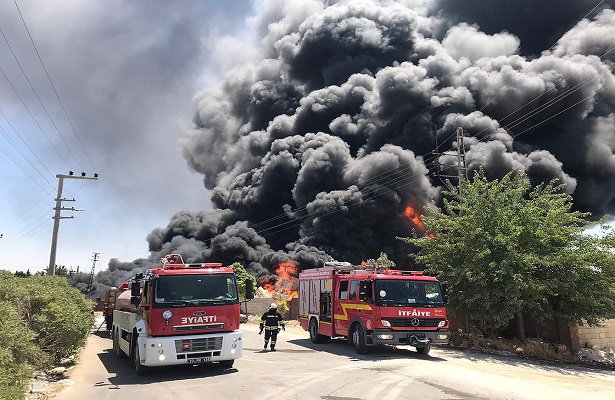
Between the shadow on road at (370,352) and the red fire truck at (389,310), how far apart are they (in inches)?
11.7

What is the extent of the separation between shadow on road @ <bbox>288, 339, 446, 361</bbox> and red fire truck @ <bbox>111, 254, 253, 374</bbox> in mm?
4028

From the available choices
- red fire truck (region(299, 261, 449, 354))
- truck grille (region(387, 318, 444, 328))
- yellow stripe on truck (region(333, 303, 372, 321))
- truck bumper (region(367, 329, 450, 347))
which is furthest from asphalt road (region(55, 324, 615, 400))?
yellow stripe on truck (region(333, 303, 372, 321))

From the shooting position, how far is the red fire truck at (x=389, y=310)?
476 inches

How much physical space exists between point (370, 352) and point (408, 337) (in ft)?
5.32

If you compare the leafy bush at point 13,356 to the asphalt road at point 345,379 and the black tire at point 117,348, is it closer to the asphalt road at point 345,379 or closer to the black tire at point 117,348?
the asphalt road at point 345,379

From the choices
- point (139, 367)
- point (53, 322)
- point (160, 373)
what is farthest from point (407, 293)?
point (53, 322)

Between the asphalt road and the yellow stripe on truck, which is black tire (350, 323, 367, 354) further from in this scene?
the yellow stripe on truck

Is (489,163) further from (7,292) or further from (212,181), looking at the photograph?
(212,181)

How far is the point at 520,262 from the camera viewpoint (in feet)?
45.3

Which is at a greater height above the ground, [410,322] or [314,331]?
[410,322]

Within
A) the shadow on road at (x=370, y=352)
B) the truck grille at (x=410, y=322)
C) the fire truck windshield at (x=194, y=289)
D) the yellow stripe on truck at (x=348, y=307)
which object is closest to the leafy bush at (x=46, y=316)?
the fire truck windshield at (x=194, y=289)

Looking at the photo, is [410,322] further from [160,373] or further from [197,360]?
[160,373]

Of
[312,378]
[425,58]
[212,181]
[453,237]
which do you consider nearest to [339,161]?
[425,58]

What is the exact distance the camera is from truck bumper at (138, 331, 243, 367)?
29.4ft
